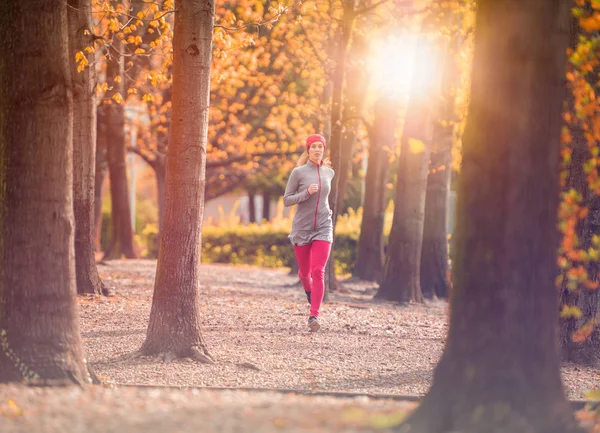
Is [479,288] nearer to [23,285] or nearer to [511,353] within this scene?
[511,353]

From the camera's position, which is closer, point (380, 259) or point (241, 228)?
point (380, 259)

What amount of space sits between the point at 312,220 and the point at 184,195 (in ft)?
9.52

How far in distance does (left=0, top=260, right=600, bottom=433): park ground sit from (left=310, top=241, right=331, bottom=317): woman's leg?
0.35 meters

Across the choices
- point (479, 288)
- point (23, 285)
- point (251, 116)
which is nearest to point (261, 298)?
point (23, 285)

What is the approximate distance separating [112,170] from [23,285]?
56.2 feet

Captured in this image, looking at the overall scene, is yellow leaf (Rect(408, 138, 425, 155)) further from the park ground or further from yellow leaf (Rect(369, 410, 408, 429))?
yellow leaf (Rect(369, 410, 408, 429))

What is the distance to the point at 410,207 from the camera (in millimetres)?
15945

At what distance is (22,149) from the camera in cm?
608

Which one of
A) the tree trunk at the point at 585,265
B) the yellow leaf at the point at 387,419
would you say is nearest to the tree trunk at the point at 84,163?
the tree trunk at the point at 585,265

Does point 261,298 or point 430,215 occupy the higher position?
point 430,215

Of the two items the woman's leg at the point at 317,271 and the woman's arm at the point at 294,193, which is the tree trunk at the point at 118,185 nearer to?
the woman's arm at the point at 294,193

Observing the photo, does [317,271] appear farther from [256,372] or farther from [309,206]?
[256,372]

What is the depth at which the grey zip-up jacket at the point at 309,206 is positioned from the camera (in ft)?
35.5

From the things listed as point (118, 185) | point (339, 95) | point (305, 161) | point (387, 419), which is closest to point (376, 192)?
point (339, 95)
